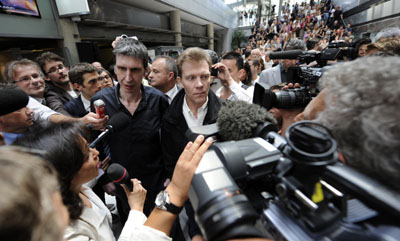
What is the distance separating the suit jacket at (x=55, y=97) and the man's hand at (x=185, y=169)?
198 centimetres

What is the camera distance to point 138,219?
3.10 ft

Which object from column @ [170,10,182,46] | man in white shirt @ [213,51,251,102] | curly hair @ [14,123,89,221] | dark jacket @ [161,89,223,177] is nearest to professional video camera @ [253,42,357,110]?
dark jacket @ [161,89,223,177]

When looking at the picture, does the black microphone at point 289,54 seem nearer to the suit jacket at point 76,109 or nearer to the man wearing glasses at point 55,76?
the suit jacket at point 76,109

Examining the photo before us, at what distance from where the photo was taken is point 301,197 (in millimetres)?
453

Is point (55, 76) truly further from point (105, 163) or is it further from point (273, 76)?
point (273, 76)

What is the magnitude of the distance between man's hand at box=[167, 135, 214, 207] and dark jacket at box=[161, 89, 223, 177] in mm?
715

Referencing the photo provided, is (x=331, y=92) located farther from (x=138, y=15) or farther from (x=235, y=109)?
(x=138, y=15)

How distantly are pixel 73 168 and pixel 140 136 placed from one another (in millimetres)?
792

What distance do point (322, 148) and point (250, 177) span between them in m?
0.23

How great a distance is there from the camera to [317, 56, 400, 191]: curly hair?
1.30 feet

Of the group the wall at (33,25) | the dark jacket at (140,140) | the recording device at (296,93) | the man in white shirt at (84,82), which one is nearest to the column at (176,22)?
the wall at (33,25)

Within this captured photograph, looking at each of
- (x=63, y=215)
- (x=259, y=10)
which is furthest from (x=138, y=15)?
(x=259, y=10)

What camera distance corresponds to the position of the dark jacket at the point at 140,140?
1.67 metres

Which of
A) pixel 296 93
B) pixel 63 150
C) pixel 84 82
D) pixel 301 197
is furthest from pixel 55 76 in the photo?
pixel 301 197
